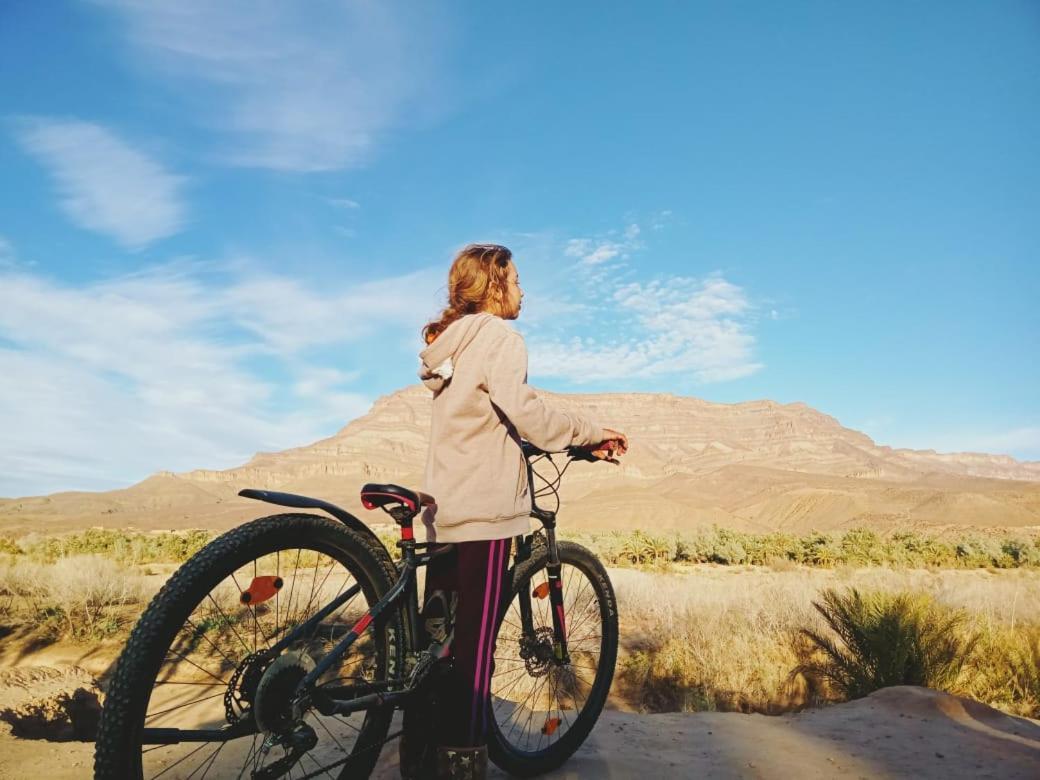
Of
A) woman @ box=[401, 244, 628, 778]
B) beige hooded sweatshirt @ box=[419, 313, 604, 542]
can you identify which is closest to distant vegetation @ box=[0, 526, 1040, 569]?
woman @ box=[401, 244, 628, 778]

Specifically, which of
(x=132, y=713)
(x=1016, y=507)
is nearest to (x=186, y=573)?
(x=132, y=713)

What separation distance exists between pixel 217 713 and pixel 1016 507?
54654 millimetres

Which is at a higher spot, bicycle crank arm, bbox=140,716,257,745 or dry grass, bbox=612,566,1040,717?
bicycle crank arm, bbox=140,716,257,745

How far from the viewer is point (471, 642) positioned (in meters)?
2.78

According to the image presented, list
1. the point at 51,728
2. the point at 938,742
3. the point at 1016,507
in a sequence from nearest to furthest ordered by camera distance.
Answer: the point at 938,742 < the point at 51,728 < the point at 1016,507

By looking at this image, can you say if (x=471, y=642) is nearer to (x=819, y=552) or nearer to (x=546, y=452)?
(x=546, y=452)

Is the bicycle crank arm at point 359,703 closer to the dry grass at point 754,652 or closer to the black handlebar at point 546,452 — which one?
the black handlebar at point 546,452

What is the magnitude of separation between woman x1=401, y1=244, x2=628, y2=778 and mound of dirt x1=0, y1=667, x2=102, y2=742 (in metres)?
3.06

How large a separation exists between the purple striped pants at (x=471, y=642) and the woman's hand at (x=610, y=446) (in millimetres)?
667

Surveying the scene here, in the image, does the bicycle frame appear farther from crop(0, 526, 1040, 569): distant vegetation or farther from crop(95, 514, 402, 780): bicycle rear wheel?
crop(0, 526, 1040, 569): distant vegetation

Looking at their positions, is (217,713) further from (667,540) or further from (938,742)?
(667,540)

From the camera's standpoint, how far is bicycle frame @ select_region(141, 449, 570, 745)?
2039 mm

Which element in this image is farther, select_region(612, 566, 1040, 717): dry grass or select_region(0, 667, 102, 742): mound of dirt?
select_region(612, 566, 1040, 717): dry grass

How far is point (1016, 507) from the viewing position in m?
46.3
